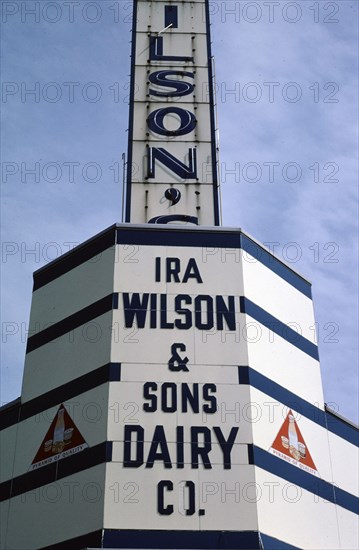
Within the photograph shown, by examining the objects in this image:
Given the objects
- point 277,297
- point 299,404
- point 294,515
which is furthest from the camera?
point 277,297

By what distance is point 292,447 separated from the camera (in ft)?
69.2

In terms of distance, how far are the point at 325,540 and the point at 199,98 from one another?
1399 centimetres

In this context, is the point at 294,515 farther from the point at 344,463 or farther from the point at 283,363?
the point at 283,363

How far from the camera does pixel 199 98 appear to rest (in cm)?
2723

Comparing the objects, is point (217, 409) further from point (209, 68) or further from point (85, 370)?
point (209, 68)

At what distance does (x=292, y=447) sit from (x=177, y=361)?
356cm

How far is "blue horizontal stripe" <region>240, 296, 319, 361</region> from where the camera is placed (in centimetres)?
2205

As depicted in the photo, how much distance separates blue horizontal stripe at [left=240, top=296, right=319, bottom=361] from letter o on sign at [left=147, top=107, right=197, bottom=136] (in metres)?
6.85

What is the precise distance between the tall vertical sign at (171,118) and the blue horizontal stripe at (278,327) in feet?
11.1

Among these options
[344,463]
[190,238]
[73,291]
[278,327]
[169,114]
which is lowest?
[344,463]

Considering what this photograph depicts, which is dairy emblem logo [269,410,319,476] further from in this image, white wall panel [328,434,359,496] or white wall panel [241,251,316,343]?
white wall panel [241,251,316,343]

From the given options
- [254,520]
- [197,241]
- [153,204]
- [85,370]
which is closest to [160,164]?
[153,204]

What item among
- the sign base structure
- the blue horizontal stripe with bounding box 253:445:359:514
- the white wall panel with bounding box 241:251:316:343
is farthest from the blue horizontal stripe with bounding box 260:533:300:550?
the white wall panel with bounding box 241:251:316:343

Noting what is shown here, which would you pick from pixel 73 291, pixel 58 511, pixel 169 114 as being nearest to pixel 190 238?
pixel 73 291
